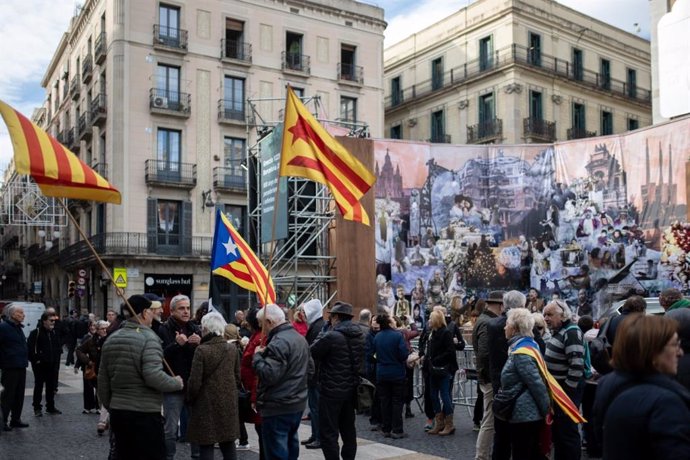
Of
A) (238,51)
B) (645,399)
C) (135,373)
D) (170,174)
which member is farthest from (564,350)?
(238,51)

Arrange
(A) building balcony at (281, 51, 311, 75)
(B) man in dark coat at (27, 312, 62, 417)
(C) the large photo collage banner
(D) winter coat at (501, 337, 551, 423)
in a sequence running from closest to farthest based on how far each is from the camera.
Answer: (D) winter coat at (501, 337, 551, 423) → (B) man in dark coat at (27, 312, 62, 417) → (C) the large photo collage banner → (A) building balcony at (281, 51, 311, 75)

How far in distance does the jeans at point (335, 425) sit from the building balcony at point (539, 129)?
30375 mm

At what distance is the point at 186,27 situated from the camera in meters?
32.9

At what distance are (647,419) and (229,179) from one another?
3119 cm

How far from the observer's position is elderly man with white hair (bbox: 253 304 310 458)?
5891mm

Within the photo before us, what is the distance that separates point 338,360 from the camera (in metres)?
7.07

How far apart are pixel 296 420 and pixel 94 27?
108ft

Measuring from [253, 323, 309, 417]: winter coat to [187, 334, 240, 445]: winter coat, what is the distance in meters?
0.47

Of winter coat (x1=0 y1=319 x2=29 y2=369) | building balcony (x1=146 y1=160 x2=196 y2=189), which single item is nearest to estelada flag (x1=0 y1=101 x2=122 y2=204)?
winter coat (x1=0 y1=319 x2=29 y2=369)

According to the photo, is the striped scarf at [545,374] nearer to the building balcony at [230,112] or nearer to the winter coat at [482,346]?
the winter coat at [482,346]

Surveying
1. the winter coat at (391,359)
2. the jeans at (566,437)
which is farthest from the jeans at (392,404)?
the jeans at (566,437)

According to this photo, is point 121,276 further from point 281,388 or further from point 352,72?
point 281,388

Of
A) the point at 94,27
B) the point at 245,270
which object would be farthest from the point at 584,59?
the point at 245,270

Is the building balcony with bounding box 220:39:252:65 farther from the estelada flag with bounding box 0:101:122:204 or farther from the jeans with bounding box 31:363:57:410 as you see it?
the estelada flag with bounding box 0:101:122:204
